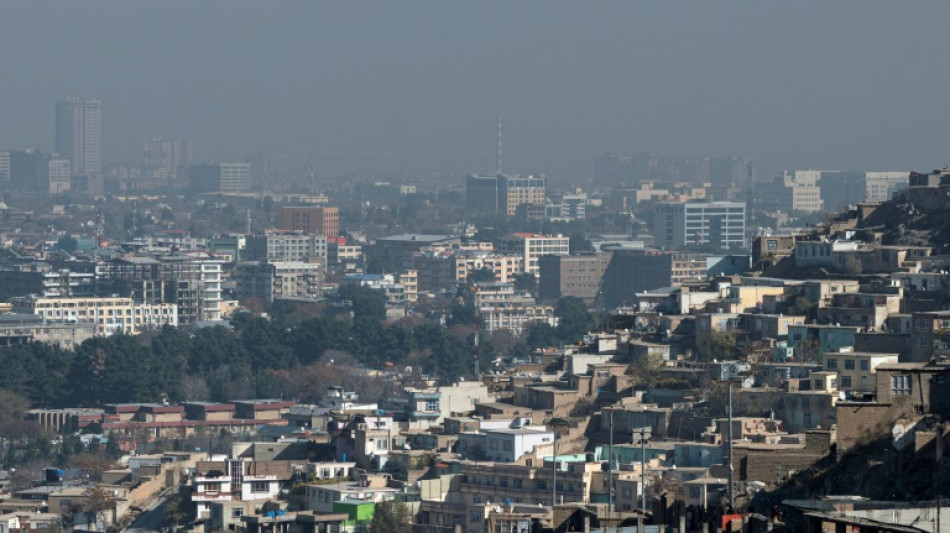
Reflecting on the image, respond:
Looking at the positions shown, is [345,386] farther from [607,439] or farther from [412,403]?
[607,439]

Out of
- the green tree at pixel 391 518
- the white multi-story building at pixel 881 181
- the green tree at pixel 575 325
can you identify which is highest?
the white multi-story building at pixel 881 181

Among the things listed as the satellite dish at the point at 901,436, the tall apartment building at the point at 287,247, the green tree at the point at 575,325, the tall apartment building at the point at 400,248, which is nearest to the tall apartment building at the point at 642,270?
the tall apartment building at the point at 400,248

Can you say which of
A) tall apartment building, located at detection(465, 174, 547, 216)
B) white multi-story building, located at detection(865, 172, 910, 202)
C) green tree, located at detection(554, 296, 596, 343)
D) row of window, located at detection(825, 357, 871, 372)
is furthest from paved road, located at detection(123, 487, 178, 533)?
tall apartment building, located at detection(465, 174, 547, 216)

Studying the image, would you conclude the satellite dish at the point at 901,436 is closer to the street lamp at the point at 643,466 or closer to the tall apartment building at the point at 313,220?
the street lamp at the point at 643,466

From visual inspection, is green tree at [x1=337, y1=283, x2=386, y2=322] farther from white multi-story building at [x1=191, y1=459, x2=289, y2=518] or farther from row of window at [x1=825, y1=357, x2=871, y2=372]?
row of window at [x1=825, y1=357, x2=871, y2=372]

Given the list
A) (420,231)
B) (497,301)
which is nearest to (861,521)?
(497,301)

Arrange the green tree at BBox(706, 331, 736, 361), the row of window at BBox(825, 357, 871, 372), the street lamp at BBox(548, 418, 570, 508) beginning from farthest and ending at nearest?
the green tree at BBox(706, 331, 736, 361)
the row of window at BBox(825, 357, 871, 372)
the street lamp at BBox(548, 418, 570, 508)

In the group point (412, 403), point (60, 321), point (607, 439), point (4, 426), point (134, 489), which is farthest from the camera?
point (60, 321)
